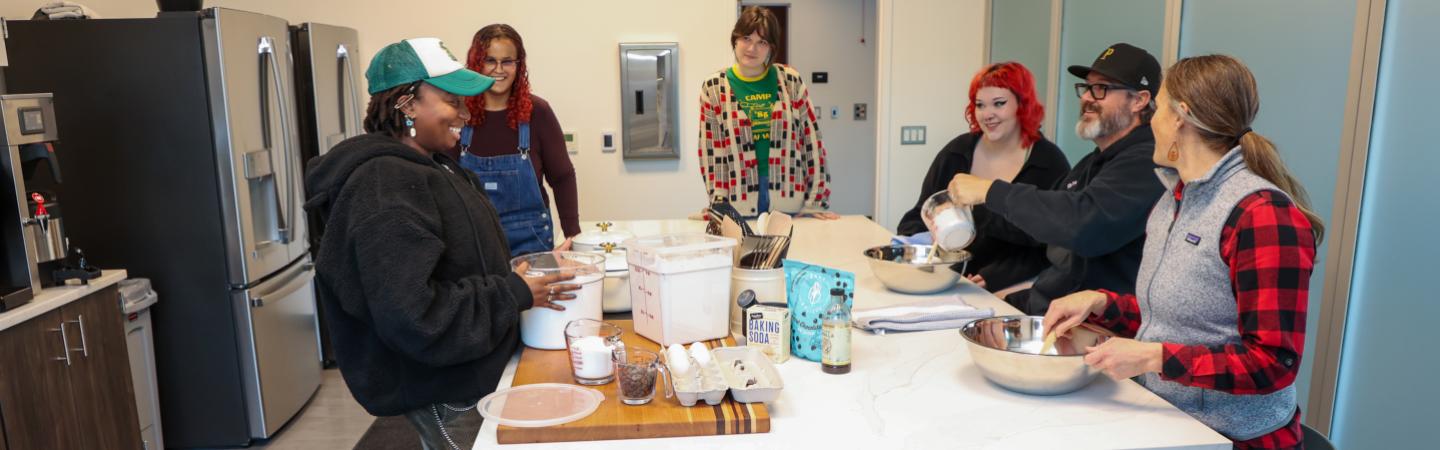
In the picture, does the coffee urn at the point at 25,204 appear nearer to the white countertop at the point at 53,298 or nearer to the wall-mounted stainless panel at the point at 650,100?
the white countertop at the point at 53,298

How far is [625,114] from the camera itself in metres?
4.91

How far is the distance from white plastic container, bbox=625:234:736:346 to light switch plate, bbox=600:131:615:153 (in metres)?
3.22

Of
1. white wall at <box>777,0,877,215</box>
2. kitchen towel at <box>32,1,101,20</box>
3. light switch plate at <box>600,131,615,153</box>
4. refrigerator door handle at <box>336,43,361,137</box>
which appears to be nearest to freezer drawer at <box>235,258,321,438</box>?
refrigerator door handle at <box>336,43,361,137</box>

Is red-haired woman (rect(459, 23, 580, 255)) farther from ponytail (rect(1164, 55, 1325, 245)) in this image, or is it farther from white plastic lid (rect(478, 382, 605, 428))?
ponytail (rect(1164, 55, 1325, 245))

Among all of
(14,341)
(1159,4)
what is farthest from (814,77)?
(14,341)

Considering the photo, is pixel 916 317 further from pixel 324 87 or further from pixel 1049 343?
pixel 324 87

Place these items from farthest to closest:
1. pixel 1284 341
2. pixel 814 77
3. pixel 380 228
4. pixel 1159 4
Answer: pixel 814 77, pixel 1159 4, pixel 380 228, pixel 1284 341

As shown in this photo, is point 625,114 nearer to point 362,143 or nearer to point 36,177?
point 36,177

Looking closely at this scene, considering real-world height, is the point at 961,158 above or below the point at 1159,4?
below

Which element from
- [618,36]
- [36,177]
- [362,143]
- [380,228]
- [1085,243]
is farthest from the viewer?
[618,36]

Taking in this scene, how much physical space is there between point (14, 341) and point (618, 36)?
3143 mm

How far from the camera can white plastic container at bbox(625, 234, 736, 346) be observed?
5.53 ft

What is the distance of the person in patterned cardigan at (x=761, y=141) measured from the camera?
Answer: 354 centimetres

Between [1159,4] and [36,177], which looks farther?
[1159,4]
